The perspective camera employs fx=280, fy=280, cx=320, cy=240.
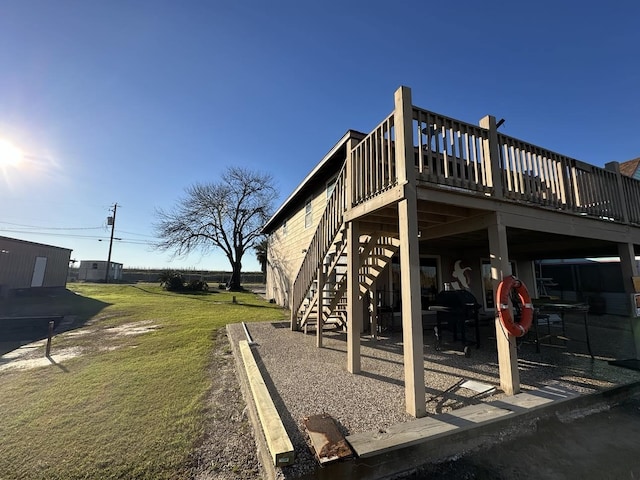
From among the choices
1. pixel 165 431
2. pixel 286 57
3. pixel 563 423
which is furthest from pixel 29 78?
pixel 563 423

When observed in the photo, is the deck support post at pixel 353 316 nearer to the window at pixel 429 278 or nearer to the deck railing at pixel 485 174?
the deck railing at pixel 485 174

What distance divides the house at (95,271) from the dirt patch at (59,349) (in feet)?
92.0

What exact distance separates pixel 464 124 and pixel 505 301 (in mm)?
2397

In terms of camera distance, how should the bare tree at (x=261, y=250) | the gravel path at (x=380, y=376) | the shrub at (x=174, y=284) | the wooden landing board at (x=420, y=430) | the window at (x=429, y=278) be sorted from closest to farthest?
the wooden landing board at (x=420, y=430) < the gravel path at (x=380, y=376) < the window at (x=429, y=278) < the shrub at (x=174, y=284) < the bare tree at (x=261, y=250)

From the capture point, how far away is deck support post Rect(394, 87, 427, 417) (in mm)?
2949

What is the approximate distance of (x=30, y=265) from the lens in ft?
57.9

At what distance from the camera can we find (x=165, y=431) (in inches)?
114

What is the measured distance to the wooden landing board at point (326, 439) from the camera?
7.02 feet

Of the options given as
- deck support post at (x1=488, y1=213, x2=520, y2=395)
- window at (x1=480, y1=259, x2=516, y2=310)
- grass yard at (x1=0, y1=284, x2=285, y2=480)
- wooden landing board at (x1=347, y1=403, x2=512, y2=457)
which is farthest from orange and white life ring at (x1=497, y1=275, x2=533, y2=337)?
window at (x1=480, y1=259, x2=516, y2=310)

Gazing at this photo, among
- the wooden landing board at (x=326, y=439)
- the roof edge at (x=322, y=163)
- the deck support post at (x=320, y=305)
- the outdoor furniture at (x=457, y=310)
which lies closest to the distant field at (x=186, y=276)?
the roof edge at (x=322, y=163)

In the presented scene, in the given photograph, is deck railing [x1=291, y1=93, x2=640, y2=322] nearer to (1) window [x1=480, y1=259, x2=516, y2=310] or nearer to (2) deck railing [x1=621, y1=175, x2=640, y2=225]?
(2) deck railing [x1=621, y1=175, x2=640, y2=225]

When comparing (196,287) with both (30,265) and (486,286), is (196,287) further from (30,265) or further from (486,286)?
(486,286)

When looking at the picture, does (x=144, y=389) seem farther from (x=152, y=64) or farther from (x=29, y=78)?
(x=29, y=78)

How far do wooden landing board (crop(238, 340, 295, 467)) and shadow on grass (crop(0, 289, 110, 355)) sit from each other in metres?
7.08
